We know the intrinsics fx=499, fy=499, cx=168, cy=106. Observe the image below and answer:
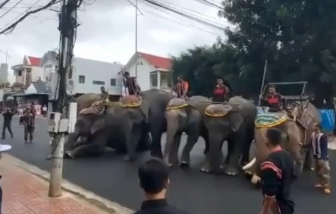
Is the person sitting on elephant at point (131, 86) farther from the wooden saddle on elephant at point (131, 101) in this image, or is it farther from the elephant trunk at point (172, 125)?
the elephant trunk at point (172, 125)

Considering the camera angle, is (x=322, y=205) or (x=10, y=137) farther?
(x=10, y=137)

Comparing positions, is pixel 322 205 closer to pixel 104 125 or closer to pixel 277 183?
pixel 277 183

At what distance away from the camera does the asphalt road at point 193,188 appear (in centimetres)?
888


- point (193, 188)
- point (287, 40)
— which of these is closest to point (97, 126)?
point (193, 188)

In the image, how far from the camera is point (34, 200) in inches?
355

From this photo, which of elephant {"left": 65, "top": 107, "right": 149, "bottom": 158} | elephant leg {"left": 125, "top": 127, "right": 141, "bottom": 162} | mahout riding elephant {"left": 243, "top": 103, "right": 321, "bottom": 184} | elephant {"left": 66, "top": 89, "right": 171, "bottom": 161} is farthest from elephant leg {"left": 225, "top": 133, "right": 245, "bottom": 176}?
elephant {"left": 65, "top": 107, "right": 149, "bottom": 158}

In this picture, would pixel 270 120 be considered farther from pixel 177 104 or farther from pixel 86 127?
pixel 86 127

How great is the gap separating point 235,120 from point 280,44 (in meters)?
14.5

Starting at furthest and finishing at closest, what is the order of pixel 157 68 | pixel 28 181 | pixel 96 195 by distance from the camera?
pixel 157 68 < pixel 28 181 < pixel 96 195

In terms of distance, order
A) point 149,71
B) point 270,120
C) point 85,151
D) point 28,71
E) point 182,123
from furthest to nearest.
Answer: point 28,71 → point 149,71 → point 85,151 → point 182,123 → point 270,120

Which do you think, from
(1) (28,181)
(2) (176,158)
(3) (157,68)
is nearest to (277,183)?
(1) (28,181)

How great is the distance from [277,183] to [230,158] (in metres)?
7.55

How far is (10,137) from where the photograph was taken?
23156mm

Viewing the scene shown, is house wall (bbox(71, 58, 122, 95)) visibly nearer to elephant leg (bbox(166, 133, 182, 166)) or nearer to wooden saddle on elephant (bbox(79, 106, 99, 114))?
wooden saddle on elephant (bbox(79, 106, 99, 114))
